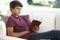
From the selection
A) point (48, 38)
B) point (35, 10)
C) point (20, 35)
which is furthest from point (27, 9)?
point (48, 38)

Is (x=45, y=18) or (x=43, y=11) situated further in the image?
(x=43, y=11)

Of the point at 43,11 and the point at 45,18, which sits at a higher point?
the point at 43,11

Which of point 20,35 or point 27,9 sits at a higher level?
point 27,9

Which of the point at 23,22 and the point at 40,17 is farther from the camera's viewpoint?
the point at 40,17

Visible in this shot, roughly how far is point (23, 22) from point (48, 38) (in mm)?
779

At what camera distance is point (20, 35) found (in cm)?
249

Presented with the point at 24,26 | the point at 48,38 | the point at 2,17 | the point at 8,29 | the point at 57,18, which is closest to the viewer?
the point at 48,38

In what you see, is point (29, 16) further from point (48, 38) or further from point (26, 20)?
point (48, 38)

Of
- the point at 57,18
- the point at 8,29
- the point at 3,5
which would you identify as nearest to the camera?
the point at 8,29

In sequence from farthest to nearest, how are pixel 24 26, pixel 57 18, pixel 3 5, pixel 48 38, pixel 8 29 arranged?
1. pixel 3 5
2. pixel 57 18
3. pixel 24 26
4. pixel 8 29
5. pixel 48 38

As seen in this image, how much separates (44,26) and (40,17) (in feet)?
0.62

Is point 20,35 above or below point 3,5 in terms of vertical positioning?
below

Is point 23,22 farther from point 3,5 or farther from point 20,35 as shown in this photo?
point 3,5

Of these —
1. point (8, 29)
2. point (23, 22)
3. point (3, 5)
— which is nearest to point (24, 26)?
point (23, 22)
